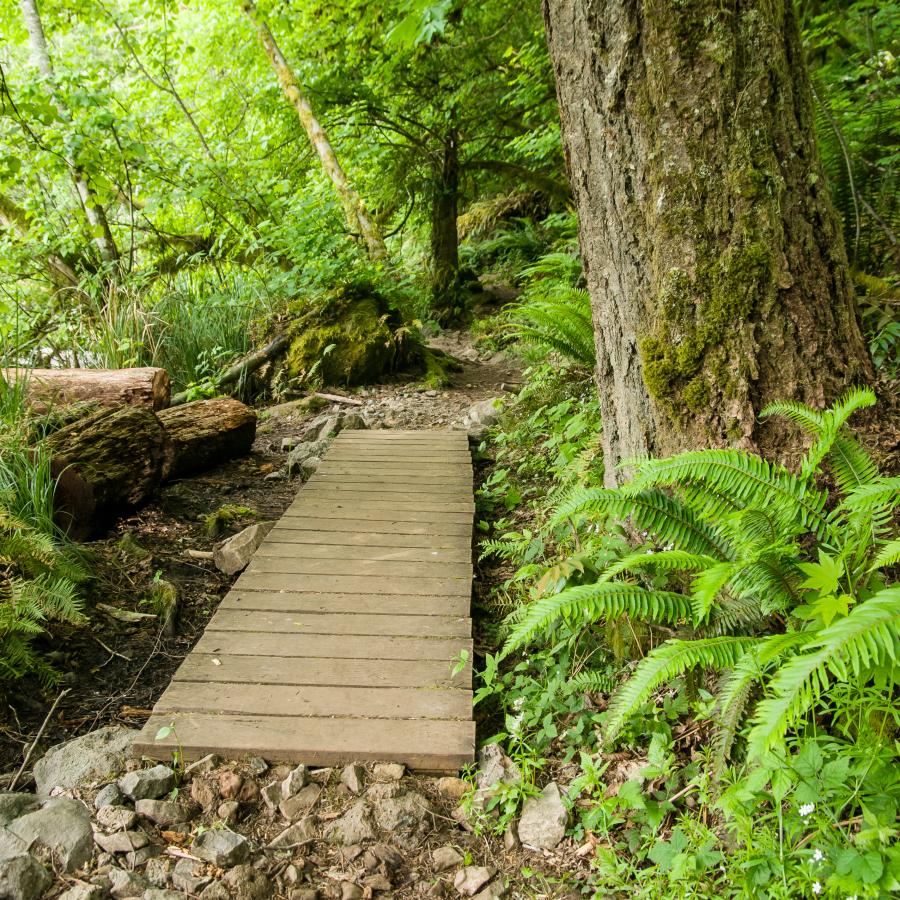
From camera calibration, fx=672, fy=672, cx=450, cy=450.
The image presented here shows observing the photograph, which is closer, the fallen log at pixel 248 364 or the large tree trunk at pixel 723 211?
the large tree trunk at pixel 723 211

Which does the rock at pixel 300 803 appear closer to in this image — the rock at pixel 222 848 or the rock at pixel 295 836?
the rock at pixel 295 836

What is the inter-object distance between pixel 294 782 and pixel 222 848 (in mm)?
291

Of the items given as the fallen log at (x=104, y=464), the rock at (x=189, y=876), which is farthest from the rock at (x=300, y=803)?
the fallen log at (x=104, y=464)

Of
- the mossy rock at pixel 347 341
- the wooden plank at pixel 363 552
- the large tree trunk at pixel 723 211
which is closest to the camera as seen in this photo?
the large tree trunk at pixel 723 211

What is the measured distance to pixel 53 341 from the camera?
7.48m

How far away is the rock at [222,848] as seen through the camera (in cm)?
198

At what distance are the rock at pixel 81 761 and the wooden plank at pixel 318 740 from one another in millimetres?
96

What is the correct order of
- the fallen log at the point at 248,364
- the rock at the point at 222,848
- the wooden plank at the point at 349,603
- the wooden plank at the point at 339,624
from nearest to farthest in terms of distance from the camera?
the rock at the point at 222,848, the wooden plank at the point at 339,624, the wooden plank at the point at 349,603, the fallen log at the point at 248,364

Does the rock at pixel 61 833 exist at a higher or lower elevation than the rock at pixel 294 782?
higher

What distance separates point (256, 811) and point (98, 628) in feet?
5.03

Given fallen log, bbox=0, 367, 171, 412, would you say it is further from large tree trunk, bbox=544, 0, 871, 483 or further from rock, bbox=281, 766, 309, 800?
large tree trunk, bbox=544, 0, 871, 483

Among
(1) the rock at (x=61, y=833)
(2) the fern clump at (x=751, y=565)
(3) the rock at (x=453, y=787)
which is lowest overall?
(3) the rock at (x=453, y=787)

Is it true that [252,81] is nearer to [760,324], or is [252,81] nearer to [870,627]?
[760,324]

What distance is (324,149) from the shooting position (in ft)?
29.7
